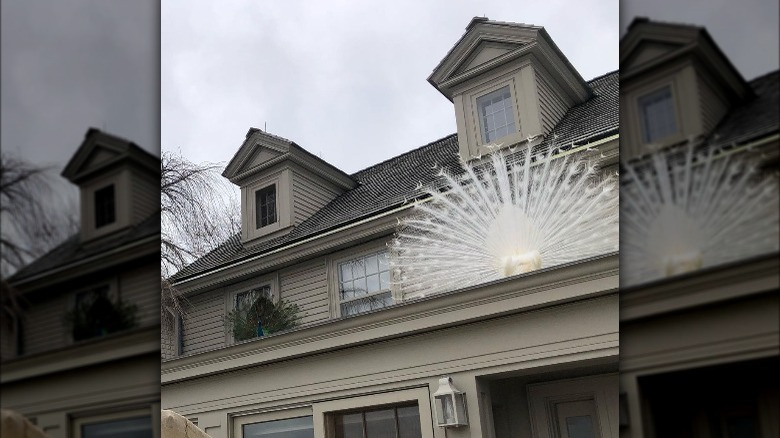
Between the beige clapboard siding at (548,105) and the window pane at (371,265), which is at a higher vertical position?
the beige clapboard siding at (548,105)

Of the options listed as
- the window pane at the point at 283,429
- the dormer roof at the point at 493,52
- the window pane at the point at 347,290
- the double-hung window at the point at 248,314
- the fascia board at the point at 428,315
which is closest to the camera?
the fascia board at the point at 428,315

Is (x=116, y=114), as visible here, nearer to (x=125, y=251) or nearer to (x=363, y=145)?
(x=125, y=251)

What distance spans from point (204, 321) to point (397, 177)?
1.33 meters

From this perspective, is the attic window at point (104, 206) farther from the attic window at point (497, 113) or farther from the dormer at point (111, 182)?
the attic window at point (497, 113)

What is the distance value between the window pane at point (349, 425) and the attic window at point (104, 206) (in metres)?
2.50

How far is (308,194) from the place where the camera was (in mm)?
3873

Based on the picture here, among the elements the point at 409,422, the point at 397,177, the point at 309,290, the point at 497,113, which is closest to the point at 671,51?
the point at 409,422

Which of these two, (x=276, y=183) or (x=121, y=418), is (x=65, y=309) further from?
(x=276, y=183)

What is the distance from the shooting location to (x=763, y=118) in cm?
9

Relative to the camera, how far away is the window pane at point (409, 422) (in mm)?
2371

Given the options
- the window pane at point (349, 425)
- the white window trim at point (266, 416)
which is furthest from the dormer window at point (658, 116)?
the white window trim at point (266, 416)

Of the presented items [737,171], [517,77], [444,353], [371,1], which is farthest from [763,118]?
[371,1]

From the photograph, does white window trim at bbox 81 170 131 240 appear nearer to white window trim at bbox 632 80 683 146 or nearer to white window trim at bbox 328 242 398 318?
white window trim at bbox 632 80 683 146

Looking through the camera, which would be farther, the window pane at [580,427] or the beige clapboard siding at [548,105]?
the beige clapboard siding at [548,105]
